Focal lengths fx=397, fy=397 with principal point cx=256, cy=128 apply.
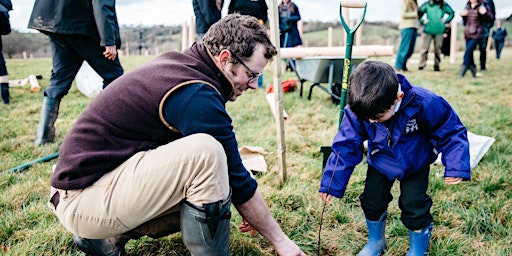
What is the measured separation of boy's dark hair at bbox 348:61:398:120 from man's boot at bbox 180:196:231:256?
0.68 m

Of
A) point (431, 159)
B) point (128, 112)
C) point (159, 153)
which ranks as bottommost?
point (431, 159)

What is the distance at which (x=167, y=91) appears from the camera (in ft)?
4.70

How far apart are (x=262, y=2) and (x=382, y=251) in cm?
438

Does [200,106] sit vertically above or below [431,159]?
above

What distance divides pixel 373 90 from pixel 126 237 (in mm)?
1265

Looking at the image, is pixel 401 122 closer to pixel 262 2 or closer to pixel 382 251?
pixel 382 251

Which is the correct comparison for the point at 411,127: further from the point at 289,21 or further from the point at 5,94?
the point at 289,21

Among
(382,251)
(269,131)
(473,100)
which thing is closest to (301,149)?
(269,131)

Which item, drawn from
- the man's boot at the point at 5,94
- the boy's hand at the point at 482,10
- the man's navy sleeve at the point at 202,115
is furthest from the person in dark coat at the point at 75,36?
the boy's hand at the point at 482,10

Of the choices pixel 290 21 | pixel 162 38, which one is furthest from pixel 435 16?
pixel 162 38

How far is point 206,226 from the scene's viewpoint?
4.79 feet

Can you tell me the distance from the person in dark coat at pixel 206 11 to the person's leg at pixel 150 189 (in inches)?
152

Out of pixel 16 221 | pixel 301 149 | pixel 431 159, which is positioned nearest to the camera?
pixel 431 159

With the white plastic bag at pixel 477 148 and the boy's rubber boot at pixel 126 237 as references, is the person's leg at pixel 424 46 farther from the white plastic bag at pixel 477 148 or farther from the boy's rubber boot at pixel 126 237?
the boy's rubber boot at pixel 126 237
